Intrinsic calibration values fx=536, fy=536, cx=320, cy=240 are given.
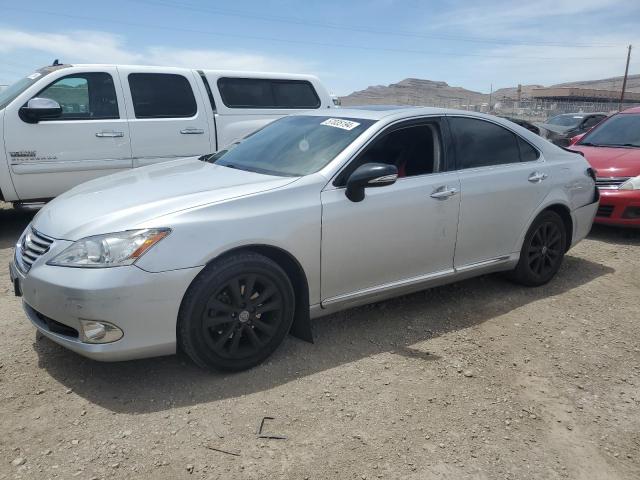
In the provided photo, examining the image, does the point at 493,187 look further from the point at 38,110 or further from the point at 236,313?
the point at 38,110

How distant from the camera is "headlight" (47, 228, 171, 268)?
2717mm

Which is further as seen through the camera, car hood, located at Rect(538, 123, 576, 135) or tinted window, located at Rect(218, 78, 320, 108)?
car hood, located at Rect(538, 123, 576, 135)

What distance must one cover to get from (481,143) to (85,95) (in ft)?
14.9

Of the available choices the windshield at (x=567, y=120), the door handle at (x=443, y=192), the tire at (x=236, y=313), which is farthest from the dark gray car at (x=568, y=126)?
A: the tire at (x=236, y=313)

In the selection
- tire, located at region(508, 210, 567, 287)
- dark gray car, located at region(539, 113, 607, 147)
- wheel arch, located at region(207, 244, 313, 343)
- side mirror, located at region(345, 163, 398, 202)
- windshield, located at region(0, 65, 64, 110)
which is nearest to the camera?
wheel arch, located at region(207, 244, 313, 343)

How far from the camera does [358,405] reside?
2.89 m

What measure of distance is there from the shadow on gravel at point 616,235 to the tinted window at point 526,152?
103 inches

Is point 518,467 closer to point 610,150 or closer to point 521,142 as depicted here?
point 521,142

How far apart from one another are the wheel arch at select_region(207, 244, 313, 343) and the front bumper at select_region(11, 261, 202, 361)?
18.6 inches

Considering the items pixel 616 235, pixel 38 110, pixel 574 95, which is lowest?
pixel 616 235

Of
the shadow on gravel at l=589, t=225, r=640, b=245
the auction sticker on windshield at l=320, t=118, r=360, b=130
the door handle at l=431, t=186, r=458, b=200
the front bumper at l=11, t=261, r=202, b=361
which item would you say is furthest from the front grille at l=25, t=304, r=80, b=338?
the shadow on gravel at l=589, t=225, r=640, b=245

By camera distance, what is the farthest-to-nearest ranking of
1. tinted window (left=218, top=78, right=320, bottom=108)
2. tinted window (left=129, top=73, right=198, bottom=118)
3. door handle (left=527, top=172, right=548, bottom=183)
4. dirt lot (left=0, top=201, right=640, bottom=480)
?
tinted window (left=218, top=78, right=320, bottom=108), tinted window (left=129, top=73, right=198, bottom=118), door handle (left=527, top=172, right=548, bottom=183), dirt lot (left=0, top=201, right=640, bottom=480)

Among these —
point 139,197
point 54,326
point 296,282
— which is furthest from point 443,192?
point 54,326

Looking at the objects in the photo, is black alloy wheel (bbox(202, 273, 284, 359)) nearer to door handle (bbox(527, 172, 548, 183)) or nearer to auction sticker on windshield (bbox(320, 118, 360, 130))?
auction sticker on windshield (bbox(320, 118, 360, 130))
